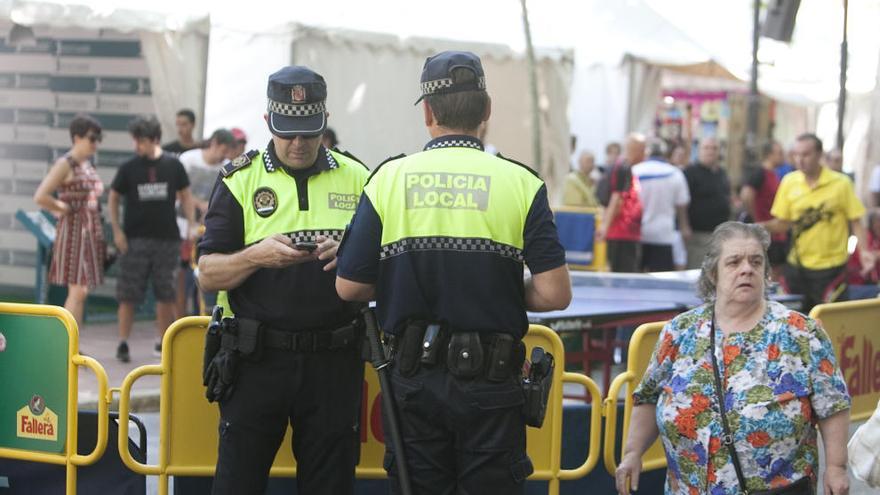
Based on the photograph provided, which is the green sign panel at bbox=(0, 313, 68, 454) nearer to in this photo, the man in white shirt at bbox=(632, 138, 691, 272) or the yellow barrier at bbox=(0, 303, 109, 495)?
the yellow barrier at bbox=(0, 303, 109, 495)

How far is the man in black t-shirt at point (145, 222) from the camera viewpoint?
37.6ft

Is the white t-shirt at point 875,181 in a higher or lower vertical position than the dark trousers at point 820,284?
higher

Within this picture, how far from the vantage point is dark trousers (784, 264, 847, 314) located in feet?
37.2

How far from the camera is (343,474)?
5.06 m

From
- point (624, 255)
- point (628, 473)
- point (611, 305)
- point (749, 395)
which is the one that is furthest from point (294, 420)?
point (624, 255)

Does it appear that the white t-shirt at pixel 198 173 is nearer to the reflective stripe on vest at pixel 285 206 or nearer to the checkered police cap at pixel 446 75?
the reflective stripe on vest at pixel 285 206

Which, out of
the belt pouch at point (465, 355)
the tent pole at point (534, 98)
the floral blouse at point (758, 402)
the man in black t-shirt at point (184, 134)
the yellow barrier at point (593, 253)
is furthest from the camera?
the tent pole at point (534, 98)

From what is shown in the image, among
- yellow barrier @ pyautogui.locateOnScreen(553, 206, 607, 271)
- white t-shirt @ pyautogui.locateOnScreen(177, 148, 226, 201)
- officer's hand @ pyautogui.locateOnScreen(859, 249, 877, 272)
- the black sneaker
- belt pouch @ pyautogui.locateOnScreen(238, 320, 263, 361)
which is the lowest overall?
the black sneaker

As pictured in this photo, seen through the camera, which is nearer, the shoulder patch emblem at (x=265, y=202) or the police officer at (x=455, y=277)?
the police officer at (x=455, y=277)

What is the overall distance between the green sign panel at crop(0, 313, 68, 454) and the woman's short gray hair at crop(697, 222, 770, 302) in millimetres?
2621

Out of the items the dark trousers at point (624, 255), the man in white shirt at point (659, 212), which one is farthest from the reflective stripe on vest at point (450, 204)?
the man in white shirt at point (659, 212)

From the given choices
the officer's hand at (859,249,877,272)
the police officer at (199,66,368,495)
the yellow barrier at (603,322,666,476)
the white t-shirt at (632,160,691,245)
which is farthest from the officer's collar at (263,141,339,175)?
the white t-shirt at (632,160,691,245)

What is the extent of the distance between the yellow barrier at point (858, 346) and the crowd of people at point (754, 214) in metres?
3.73

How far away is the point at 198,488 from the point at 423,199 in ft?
6.97
